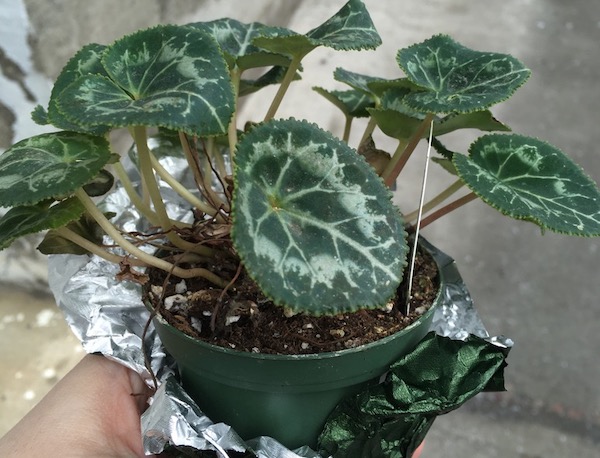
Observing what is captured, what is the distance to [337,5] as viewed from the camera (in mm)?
2959

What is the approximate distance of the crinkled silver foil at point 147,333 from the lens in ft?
2.49

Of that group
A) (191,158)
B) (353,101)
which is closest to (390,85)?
(353,101)

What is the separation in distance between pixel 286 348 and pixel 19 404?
38.8 inches

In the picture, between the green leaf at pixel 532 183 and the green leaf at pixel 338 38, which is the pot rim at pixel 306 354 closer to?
the green leaf at pixel 532 183

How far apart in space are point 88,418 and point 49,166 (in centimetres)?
36

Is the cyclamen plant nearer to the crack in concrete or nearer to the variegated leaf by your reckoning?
the variegated leaf

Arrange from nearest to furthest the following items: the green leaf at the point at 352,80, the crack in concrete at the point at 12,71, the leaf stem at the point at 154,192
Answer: the leaf stem at the point at 154,192 → the green leaf at the point at 352,80 → the crack in concrete at the point at 12,71

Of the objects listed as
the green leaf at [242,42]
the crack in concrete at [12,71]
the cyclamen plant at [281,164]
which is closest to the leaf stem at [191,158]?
the cyclamen plant at [281,164]

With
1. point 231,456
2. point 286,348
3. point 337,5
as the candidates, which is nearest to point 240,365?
point 286,348

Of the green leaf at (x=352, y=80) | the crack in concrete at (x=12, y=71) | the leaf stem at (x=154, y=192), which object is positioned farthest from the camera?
the crack in concrete at (x=12, y=71)

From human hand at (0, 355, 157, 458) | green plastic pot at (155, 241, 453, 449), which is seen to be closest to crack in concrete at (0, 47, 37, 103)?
human hand at (0, 355, 157, 458)

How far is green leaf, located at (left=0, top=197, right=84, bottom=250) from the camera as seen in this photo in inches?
24.9

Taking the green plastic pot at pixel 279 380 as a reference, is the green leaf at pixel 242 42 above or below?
above

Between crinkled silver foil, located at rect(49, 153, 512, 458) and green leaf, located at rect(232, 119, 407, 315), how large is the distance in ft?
1.00
